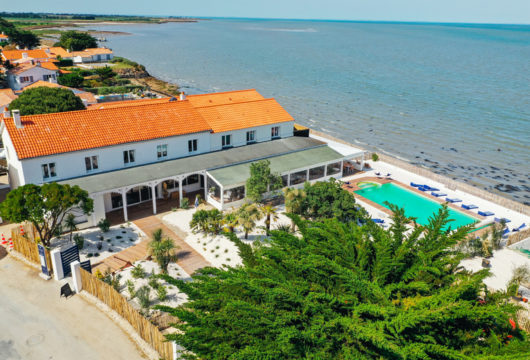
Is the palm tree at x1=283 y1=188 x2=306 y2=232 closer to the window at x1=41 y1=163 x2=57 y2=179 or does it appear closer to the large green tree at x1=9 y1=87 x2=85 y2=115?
the window at x1=41 y1=163 x2=57 y2=179

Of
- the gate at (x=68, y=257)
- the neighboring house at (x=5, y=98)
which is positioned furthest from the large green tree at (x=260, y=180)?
the neighboring house at (x=5, y=98)

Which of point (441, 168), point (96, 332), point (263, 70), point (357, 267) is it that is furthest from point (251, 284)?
point (263, 70)

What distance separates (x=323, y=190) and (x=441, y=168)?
3056 cm

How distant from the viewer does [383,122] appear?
73.9 metres

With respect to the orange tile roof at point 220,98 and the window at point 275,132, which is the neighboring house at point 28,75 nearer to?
the orange tile roof at point 220,98

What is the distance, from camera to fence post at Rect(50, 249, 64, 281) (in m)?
22.7

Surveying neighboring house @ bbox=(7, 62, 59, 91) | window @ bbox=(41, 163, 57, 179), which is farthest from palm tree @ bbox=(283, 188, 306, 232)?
neighboring house @ bbox=(7, 62, 59, 91)

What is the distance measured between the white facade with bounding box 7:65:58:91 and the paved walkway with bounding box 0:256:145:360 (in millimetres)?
61644

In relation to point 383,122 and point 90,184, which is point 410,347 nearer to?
point 90,184

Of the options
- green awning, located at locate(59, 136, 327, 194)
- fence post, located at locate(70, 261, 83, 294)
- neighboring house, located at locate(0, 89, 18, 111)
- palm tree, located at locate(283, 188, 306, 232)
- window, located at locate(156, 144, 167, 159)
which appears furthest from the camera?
neighboring house, located at locate(0, 89, 18, 111)

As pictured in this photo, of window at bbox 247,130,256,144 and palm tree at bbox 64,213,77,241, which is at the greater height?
window at bbox 247,130,256,144

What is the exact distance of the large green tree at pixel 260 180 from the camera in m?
32.9

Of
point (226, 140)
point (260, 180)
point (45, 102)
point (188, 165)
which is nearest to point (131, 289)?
point (260, 180)

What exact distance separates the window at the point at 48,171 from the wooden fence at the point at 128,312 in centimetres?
1179
